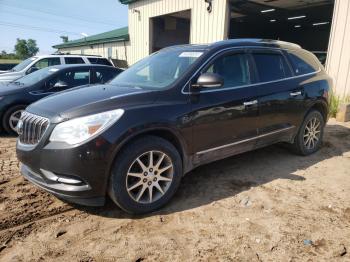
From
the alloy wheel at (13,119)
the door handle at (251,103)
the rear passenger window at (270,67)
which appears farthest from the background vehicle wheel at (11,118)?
the rear passenger window at (270,67)

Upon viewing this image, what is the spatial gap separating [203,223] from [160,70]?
6.70ft

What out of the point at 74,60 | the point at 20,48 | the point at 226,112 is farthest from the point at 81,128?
the point at 20,48

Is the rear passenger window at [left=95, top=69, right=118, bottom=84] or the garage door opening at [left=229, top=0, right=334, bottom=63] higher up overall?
the garage door opening at [left=229, top=0, right=334, bottom=63]

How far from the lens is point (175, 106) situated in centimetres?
343

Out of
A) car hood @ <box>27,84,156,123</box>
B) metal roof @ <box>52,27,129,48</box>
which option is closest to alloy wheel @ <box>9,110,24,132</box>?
car hood @ <box>27,84,156,123</box>

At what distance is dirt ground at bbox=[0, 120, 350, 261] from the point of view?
9.02 ft

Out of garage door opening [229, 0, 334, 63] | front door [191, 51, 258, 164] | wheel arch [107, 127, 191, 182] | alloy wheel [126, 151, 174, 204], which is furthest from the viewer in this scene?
garage door opening [229, 0, 334, 63]

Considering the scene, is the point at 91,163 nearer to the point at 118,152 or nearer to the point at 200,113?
the point at 118,152

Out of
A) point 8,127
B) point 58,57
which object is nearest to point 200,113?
point 8,127

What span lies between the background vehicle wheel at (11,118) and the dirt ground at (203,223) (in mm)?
2293

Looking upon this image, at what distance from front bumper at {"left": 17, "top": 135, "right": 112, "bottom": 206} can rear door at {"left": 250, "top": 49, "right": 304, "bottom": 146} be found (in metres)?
2.38

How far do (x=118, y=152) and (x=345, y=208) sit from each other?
269cm

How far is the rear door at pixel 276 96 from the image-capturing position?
4363mm

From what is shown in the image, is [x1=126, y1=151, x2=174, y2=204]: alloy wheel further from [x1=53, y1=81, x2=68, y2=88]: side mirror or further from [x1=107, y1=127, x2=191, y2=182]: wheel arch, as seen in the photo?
[x1=53, y1=81, x2=68, y2=88]: side mirror
